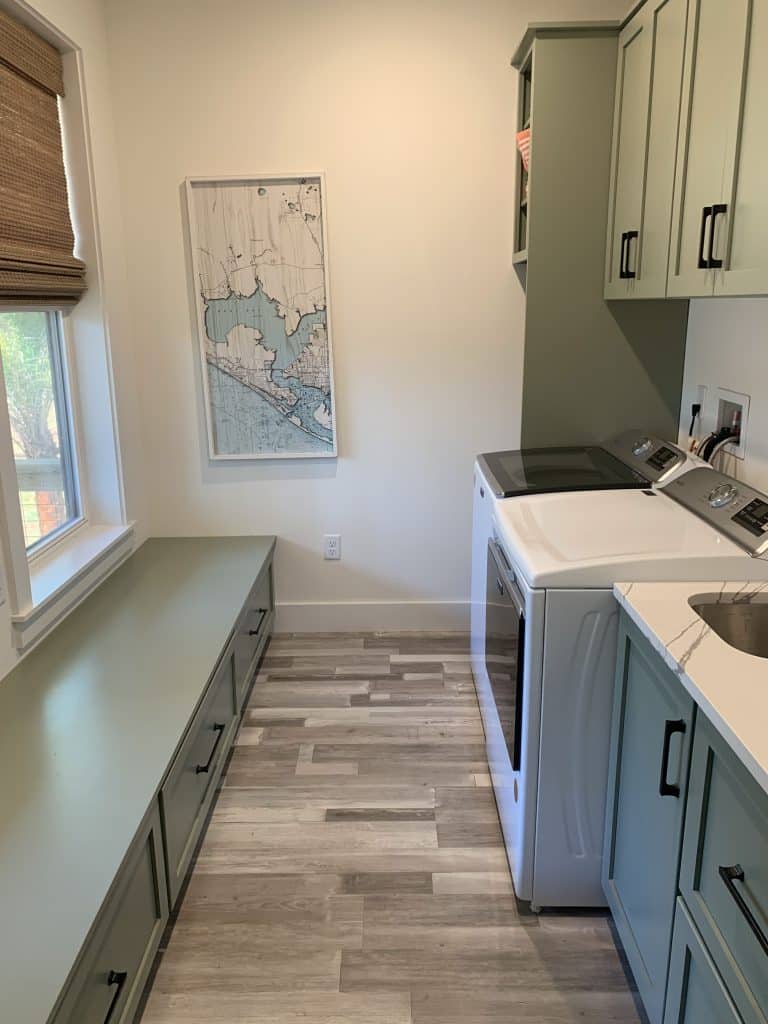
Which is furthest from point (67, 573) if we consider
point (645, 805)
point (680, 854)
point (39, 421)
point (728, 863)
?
point (728, 863)

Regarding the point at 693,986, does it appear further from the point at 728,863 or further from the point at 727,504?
the point at 727,504

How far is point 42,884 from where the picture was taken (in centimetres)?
144

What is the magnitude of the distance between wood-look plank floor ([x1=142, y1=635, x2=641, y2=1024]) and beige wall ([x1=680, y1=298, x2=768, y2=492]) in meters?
1.26

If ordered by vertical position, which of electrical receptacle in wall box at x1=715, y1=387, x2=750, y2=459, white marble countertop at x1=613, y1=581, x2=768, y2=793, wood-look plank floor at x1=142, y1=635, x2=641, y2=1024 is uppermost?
electrical receptacle in wall box at x1=715, y1=387, x2=750, y2=459

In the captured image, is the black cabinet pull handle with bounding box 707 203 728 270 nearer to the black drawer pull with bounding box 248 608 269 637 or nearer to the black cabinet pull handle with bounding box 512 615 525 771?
the black cabinet pull handle with bounding box 512 615 525 771

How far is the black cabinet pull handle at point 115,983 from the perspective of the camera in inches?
57.9

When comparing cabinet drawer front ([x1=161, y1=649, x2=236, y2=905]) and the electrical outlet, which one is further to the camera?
the electrical outlet

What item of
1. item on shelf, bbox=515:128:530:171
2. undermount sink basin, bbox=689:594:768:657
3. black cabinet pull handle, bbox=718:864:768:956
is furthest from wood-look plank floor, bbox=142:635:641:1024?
item on shelf, bbox=515:128:530:171

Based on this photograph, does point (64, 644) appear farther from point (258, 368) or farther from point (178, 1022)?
point (258, 368)

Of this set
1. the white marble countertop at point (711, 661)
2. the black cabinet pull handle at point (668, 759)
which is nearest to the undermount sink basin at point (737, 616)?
the white marble countertop at point (711, 661)

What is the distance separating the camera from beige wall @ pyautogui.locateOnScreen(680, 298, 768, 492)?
215cm

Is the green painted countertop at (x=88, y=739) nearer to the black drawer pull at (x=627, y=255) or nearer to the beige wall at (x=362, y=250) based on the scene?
the beige wall at (x=362, y=250)

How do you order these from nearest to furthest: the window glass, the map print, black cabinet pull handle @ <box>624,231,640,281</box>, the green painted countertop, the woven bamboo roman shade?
the green painted countertop < the woven bamboo roman shade < black cabinet pull handle @ <box>624,231,640,281</box> < the window glass < the map print

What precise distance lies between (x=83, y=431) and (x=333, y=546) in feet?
3.75
